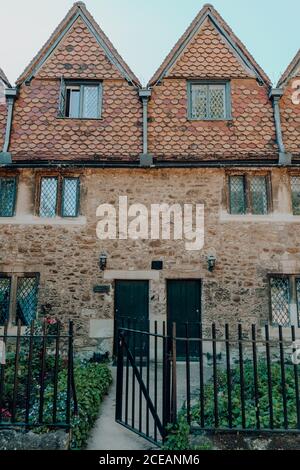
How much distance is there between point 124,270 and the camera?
30.7 ft

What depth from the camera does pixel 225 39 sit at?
444 inches

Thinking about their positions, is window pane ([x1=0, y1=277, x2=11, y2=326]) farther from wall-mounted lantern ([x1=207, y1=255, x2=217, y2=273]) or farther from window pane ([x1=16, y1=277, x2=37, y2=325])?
wall-mounted lantern ([x1=207, y1=255, x2=217, y2=273])

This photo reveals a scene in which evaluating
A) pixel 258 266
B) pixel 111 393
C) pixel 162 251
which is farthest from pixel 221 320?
pixel 111 393

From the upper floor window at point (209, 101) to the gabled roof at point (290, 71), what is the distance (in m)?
1.71

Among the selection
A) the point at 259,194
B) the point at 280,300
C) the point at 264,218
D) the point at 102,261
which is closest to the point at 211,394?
the point at 280,300

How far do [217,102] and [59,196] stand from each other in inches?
220

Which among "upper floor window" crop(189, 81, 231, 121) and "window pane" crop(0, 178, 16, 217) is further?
"upper floor window" crop(189, 81, 231, 121)

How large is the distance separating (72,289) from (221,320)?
4.03 meters

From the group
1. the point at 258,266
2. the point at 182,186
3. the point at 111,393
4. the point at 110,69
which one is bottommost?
the point at 111,393

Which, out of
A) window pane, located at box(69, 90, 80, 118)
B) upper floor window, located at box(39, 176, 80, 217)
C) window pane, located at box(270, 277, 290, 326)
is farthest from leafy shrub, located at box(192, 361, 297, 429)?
window pane, located at box(69, 90, 80, 118)

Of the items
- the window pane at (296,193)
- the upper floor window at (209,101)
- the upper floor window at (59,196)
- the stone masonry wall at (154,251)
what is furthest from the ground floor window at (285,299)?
the upper floor window at (59,196)

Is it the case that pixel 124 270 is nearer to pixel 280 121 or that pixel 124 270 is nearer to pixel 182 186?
pixel 182 186

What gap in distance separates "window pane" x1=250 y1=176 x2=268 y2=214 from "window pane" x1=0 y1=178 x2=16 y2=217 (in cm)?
678

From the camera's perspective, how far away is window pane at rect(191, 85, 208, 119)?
1050 centimetres
